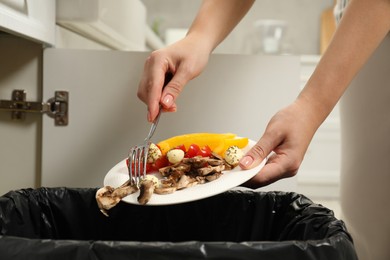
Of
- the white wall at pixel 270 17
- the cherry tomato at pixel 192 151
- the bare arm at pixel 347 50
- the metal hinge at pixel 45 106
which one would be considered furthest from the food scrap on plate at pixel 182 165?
the white wall at pixel 270 17

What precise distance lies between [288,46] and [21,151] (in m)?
2.35

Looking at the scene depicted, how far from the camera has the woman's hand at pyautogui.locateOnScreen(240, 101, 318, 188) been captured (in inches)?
28.0

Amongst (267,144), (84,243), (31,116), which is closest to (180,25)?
(31,116)

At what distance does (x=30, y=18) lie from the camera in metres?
0.90

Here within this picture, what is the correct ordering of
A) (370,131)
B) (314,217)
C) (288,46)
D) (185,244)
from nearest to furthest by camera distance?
(185,244), (314,217), (370,131), (288,46)

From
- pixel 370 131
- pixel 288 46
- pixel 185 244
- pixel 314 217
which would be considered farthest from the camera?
pixel 288 46

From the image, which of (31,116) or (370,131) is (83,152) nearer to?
(31,116)

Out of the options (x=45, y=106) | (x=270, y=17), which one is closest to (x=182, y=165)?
(x=45, y=106)

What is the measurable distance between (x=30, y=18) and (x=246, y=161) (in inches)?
19.0

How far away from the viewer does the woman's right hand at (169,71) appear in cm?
77

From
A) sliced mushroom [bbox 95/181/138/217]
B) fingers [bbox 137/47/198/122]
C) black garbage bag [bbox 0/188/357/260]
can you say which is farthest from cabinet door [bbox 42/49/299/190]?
sliced mushroom [bbox 95/181/138/217]

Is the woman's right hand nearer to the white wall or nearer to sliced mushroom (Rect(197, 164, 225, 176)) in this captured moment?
sliced mushroom (Rect(197, 164, 225, 176))

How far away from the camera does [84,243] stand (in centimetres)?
48

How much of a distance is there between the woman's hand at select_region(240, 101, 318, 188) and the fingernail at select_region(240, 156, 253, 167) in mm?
30
